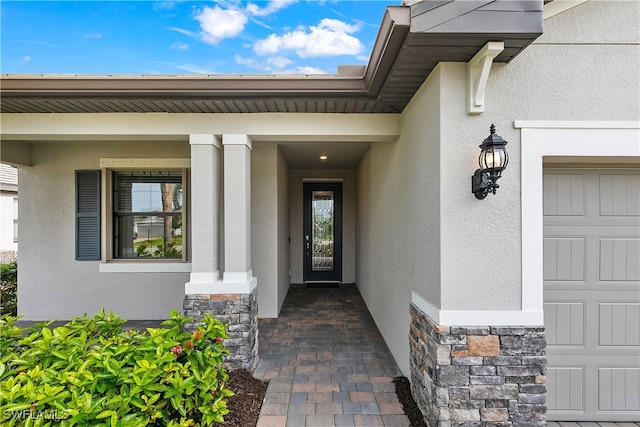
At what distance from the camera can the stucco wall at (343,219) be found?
703 centimetres

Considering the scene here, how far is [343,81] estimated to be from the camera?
2682mm

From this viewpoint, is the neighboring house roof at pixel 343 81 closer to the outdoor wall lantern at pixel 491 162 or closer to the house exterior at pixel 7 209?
the outdoor wall lantern at pixel 491 162

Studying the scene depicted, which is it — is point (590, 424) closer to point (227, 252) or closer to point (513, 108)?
point (513, 108)

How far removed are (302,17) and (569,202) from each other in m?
A: 5.09

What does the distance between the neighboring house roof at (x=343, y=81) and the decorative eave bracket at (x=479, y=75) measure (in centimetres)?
6

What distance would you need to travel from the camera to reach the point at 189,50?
5250 millimetres

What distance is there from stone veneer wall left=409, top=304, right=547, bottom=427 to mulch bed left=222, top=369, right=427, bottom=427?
15.7 inches

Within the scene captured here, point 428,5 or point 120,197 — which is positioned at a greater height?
point 428,5

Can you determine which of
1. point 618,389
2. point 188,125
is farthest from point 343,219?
point 618,389

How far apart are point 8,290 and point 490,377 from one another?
287 inches

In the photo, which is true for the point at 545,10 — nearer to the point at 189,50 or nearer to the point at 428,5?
the point at 428,5

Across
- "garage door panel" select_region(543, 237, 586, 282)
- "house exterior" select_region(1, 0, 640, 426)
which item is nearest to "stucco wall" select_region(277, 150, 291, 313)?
"house exterior" select_region(1, 0, 640, 426)

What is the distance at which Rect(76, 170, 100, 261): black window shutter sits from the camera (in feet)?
14.8

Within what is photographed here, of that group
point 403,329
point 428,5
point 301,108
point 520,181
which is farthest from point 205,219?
point 520,181
